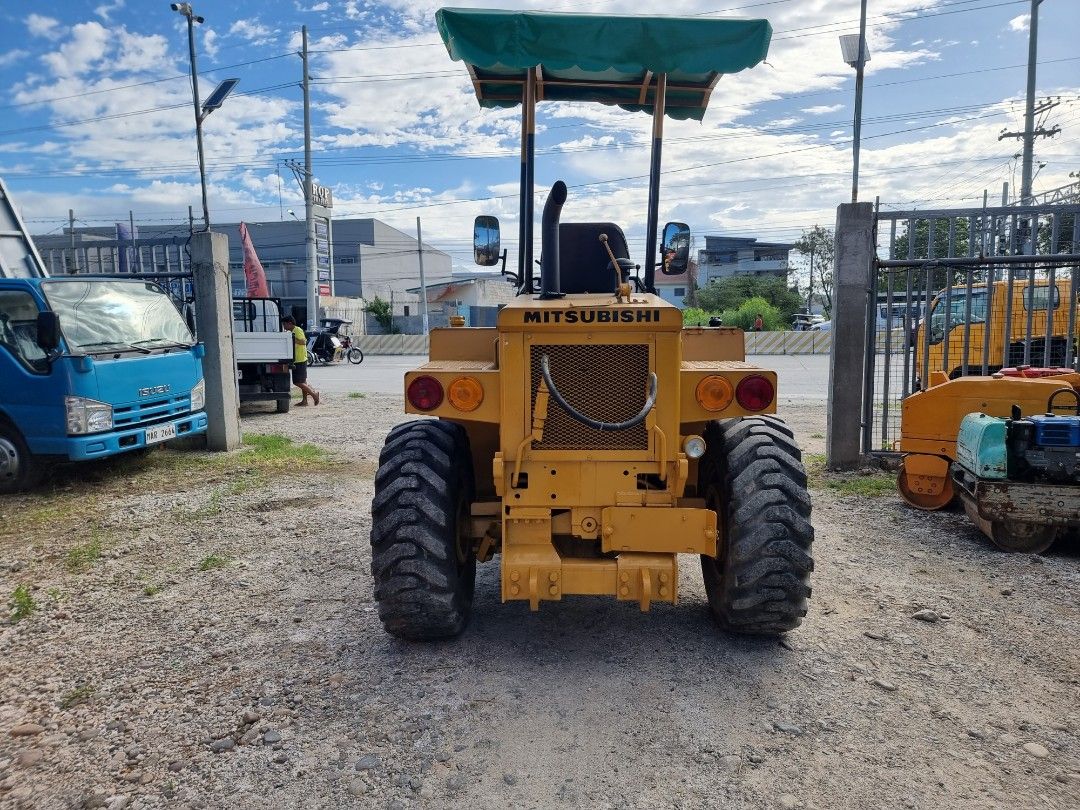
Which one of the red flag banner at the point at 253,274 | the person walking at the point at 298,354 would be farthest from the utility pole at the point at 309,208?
the person walking at the point at 298,354

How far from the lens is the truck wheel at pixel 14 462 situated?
769 centimetres

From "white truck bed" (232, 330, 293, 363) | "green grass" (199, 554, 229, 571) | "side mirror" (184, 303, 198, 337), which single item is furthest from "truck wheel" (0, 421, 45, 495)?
"white truck bed" (232, 330, 293, 363)

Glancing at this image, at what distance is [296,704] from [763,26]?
4081 millimetres

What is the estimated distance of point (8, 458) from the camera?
25.2ft

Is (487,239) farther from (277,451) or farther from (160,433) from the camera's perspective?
(277,451)

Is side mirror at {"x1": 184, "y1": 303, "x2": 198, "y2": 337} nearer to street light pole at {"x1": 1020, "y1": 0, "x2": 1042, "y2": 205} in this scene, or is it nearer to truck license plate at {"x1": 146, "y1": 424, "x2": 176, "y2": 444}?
truck license plate at {"x1": 146, "y1": 424, "x2": 176, "y2": 444}

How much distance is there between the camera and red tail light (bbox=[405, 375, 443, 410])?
3727 millimetres

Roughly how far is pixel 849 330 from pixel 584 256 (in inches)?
165

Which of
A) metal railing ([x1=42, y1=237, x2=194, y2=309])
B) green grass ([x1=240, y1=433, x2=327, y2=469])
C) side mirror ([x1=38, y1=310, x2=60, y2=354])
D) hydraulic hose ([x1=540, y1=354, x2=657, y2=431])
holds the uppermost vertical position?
metal railing ([x1=42, y1=237, x2=194, y2=309])

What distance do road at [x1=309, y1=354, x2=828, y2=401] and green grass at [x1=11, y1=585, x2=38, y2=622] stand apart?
35.9ft

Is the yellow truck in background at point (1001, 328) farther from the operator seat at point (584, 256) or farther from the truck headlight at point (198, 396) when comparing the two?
the truck headlight at point (198, 396)

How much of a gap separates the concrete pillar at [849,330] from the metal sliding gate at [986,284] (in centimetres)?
10

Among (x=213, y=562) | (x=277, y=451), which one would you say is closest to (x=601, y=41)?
(x=213, y=562)

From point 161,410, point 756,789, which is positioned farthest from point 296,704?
point 161,410
